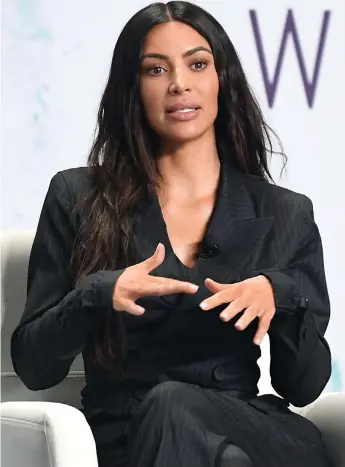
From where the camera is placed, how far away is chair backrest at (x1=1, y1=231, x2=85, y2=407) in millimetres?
2047

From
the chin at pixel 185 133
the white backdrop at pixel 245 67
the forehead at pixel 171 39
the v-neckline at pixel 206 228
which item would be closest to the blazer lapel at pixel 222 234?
the v-neckline at pixel 206 228

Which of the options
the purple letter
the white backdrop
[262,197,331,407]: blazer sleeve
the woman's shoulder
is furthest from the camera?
the purple letter

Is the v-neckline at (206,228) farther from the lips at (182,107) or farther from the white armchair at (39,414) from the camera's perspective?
the white armchair at (39,414)

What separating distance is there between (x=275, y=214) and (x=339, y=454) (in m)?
0.42

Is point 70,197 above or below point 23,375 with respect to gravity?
above

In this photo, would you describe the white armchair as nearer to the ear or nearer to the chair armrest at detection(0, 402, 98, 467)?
the chair armrest at detection(0, 402, 98, 467)

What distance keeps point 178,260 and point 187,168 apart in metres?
0.19

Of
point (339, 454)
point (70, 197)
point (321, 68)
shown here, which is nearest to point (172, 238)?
point (70, 197)

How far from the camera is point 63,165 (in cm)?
262

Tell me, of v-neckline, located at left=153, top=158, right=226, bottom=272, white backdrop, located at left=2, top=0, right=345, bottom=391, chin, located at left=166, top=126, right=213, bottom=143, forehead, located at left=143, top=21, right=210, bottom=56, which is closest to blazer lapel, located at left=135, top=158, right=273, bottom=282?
v-neckline, located at left=153, top=158, right=226, bottom=272

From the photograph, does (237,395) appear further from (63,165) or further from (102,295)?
(63,165)

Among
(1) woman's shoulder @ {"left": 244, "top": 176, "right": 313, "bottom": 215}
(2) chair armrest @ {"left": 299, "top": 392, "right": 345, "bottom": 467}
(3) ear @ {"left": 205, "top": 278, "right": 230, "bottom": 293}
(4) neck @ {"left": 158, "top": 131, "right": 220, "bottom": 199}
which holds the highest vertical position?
(4) neck @ {"left": 158, "top": 131, "right": 220, "bottom": 199}

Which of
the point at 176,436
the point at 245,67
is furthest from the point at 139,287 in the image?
the point at 245,67

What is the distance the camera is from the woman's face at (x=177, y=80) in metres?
1.86
